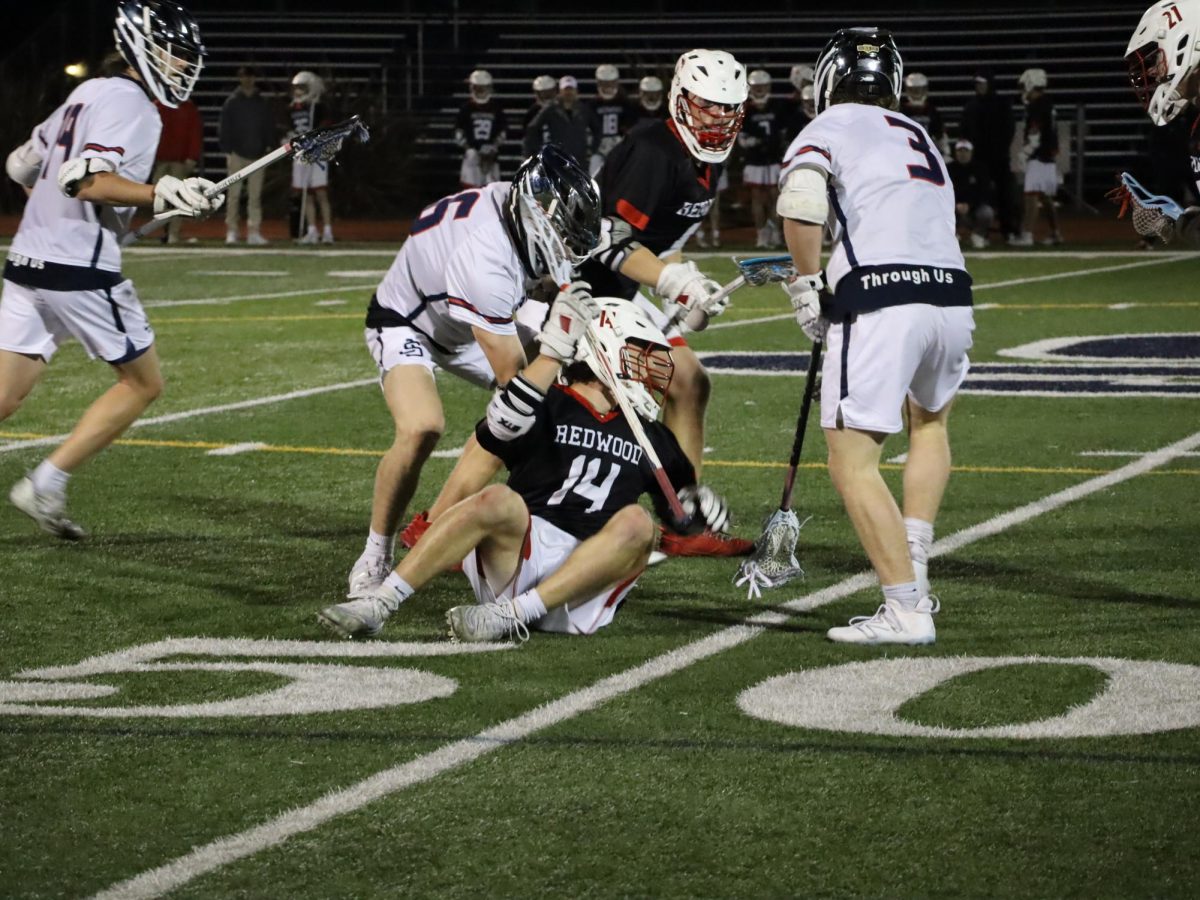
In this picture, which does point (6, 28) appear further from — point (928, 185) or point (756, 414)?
point (928, 185)

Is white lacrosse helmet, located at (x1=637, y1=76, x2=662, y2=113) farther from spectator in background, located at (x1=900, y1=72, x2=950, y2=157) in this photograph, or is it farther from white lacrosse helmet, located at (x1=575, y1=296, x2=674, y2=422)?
white lacrosse helmet, located at (x1=575, y1=296, x2=674, y2=422)

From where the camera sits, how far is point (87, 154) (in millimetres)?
7078

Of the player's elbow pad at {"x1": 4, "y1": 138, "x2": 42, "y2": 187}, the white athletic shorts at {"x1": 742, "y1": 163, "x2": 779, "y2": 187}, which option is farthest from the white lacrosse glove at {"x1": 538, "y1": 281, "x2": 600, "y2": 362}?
the white athletic shorts at {"x1": 742, "y1": 163, "x2": 779, "y2": 187}

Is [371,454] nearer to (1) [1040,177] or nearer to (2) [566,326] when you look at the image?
(2) [566,326]

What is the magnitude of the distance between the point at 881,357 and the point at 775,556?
1062 mm

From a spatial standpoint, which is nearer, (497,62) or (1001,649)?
(1001,649)

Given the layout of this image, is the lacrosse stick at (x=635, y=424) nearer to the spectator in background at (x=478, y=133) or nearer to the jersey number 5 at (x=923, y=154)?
the jersey number 5 at (x=923, y=154)

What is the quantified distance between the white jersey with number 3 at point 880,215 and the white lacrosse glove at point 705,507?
2.22ft

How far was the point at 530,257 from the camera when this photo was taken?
21.1 ft

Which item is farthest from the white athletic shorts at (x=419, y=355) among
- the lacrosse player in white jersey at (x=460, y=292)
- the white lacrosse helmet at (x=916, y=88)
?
the white lacrosse helmet at (x=916, y=88)

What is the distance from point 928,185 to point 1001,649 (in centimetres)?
137

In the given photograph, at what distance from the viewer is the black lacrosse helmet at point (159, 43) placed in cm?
719

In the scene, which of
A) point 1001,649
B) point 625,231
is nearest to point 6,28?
point 625,231

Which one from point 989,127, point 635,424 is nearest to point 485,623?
point 635,424
